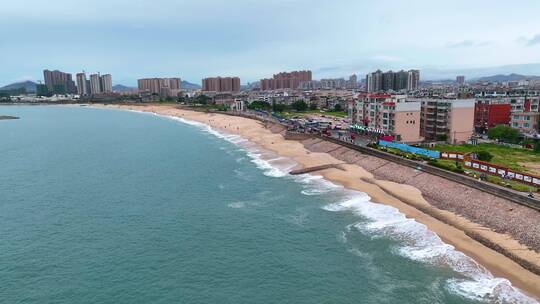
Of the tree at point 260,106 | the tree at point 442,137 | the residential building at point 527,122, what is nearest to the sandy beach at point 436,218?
the tree at point 442,137

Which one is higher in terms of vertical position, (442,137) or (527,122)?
(527,122)

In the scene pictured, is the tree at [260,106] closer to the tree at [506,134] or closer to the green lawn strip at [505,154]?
the tree at [506,134]

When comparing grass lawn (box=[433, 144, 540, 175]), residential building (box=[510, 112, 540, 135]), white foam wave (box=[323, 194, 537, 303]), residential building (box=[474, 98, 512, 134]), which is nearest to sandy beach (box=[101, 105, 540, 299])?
white foam wave (box=[323, 194, 537, 303])

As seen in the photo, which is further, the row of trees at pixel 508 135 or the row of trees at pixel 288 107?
the row of trees at pixel 288 107

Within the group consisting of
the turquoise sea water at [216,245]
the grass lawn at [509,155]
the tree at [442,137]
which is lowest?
the turquoise sea water at [216,245]

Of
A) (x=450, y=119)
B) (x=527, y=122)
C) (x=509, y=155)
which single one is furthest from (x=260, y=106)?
(x=509, y=155)

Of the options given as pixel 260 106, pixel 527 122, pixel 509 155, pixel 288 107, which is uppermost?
pixel 260 106

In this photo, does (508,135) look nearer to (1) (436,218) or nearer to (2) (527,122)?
(2) (527,122)
